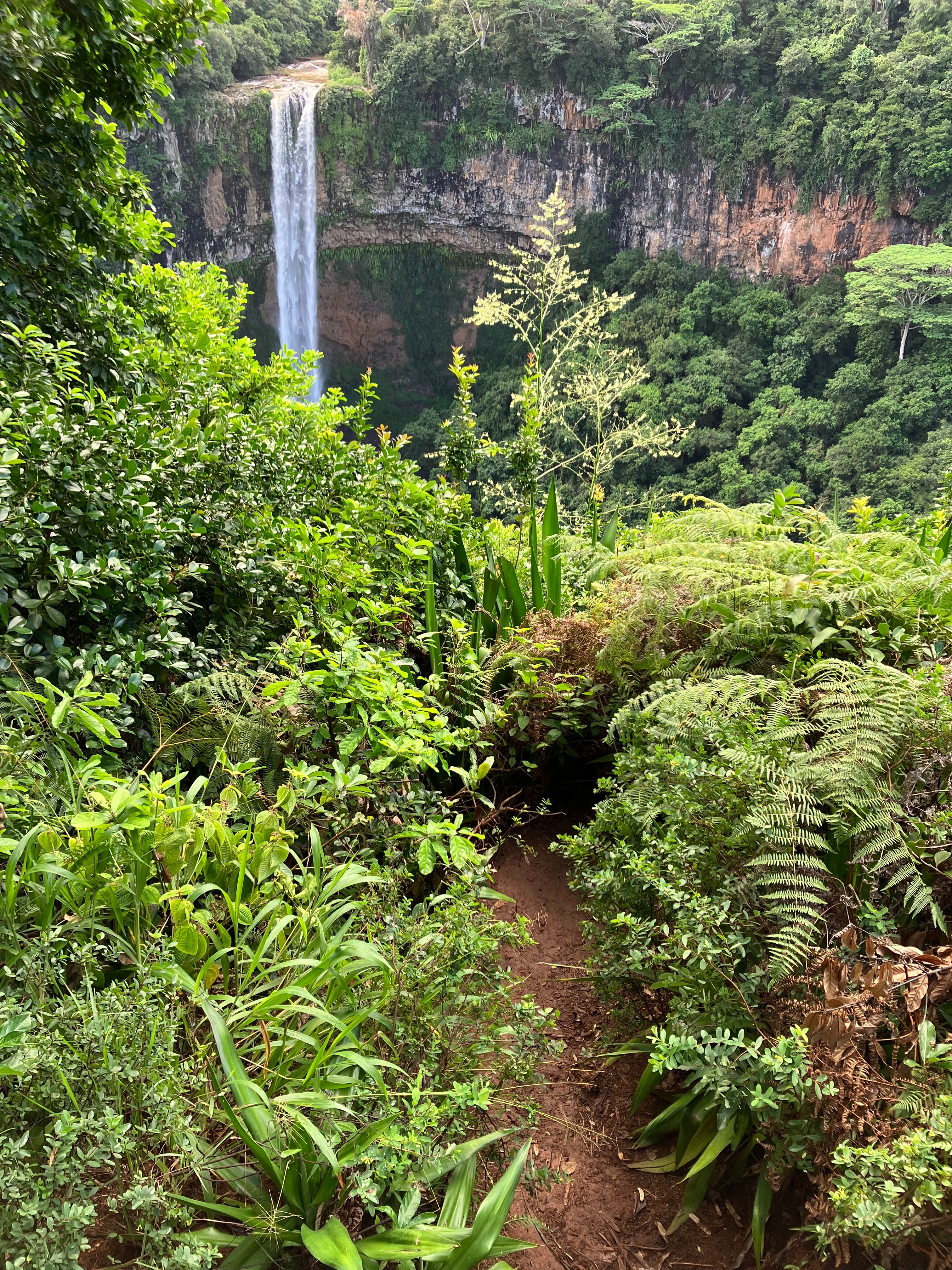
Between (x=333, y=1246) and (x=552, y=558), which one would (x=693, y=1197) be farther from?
(x=552, y=558)

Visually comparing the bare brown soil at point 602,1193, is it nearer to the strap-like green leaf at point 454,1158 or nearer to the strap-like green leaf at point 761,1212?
the strap-like green leaf at point 761,1212

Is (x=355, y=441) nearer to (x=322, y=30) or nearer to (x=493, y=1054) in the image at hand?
(x=493, y=1054)

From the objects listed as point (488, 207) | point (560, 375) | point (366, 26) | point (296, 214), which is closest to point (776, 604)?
point (560, 375)

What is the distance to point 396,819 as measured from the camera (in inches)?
72.4

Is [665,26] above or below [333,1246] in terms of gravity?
above

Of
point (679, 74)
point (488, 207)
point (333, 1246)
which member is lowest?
point (333, 1246)

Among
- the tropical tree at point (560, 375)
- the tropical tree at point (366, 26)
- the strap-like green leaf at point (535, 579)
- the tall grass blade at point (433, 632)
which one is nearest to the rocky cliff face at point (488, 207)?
the tropical tree at point (366, 26)

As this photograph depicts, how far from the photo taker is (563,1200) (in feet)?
4.70

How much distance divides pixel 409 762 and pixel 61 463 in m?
1.16

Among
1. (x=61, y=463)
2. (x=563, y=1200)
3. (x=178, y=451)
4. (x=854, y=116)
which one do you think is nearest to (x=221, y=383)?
(x=178, y=451)

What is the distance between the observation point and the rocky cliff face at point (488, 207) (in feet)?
76.4

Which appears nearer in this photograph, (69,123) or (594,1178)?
(594,1178)

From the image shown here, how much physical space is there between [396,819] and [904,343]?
23.8 metres

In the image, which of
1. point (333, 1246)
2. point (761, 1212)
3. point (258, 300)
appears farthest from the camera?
point (258, 300)
